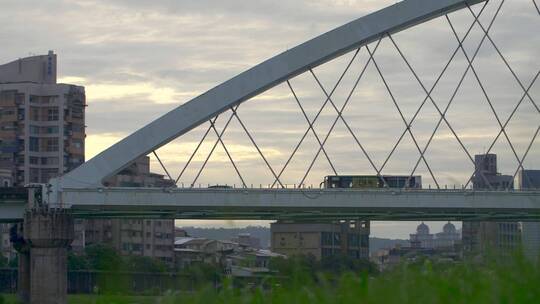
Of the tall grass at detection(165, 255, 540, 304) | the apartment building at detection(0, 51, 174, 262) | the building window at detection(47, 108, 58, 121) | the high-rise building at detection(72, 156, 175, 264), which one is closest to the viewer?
the tall grass at detection(165, 255, 540, 304)

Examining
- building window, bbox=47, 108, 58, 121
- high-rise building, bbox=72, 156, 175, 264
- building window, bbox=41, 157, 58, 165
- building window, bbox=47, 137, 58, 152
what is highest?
building window, bbox=47, 108, 58, 121

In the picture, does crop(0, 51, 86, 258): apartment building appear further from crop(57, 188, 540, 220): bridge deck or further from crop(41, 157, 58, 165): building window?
crop(57, 188, 540, 220): bridge deck

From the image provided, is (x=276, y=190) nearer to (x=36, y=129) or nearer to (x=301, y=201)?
(x=301, y=201)

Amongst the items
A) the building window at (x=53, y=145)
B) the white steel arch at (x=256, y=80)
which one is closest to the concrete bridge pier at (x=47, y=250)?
the white steel arch at (x=256, y=80)

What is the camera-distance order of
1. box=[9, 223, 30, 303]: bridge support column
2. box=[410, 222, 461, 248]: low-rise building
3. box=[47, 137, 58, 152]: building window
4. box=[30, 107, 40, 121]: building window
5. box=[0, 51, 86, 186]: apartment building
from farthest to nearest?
box=[30, 107, 40, 121]: building window
box=[47, 137, 58, 152]: building window
box=[0, 51, 86, 186]: apartment building
box=[9, 223, 30, 303]: bridge support column
box=[410, 222, 461, 248]: low-rise building

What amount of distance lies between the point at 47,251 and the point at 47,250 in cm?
5

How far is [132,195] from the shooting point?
2441 inches

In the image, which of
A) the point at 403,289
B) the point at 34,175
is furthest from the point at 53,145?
the point at 403,289

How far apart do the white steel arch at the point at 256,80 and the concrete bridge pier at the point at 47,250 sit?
1942 mm

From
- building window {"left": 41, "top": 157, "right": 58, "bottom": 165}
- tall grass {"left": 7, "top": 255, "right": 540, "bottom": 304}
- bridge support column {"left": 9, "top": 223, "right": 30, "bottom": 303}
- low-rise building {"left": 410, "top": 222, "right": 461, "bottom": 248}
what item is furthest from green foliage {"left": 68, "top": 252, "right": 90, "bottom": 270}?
tall grass {"left": 7, "top": 255, "right": 540, "bottom": 304}

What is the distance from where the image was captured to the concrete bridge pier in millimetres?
61906

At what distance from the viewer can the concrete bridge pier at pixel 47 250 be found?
203 ft

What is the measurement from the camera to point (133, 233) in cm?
12800

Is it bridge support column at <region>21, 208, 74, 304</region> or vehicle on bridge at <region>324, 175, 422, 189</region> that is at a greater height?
vehicle on bridge at <region>324, 175, 422, 189</region>
